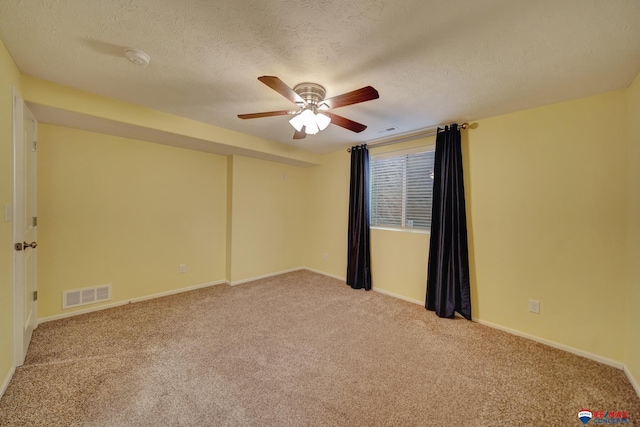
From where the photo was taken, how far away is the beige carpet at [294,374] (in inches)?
59.5

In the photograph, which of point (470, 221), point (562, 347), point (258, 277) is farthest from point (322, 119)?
point (258, 277)

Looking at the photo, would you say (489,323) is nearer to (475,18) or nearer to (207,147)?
(475,18)

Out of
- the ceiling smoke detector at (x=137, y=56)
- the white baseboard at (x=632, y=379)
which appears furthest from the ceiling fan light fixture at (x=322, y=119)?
the white baseboard at (x=632, y=379)

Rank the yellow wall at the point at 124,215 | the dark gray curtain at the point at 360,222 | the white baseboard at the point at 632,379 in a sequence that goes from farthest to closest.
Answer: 1. the dark gray curtain at the point at 360,222
2. the yellow wall at the point at 124,215
3. the white baseboard at the point at 632,379

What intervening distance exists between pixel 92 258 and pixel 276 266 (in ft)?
8.26

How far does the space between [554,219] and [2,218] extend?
432cm

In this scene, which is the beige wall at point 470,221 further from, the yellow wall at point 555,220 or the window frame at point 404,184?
the window frame at point 404,184

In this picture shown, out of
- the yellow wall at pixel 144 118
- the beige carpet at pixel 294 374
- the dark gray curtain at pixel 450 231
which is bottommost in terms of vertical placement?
the beige carpet at pixel 294 374

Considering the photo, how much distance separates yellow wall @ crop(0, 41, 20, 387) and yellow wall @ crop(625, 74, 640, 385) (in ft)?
14.2

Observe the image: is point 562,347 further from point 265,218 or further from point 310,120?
point 265,218

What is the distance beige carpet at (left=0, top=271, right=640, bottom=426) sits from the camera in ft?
4.96

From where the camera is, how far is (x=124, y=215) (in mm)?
3078

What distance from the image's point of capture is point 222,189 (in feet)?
13.0

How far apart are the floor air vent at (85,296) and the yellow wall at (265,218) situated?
4.95 ft
